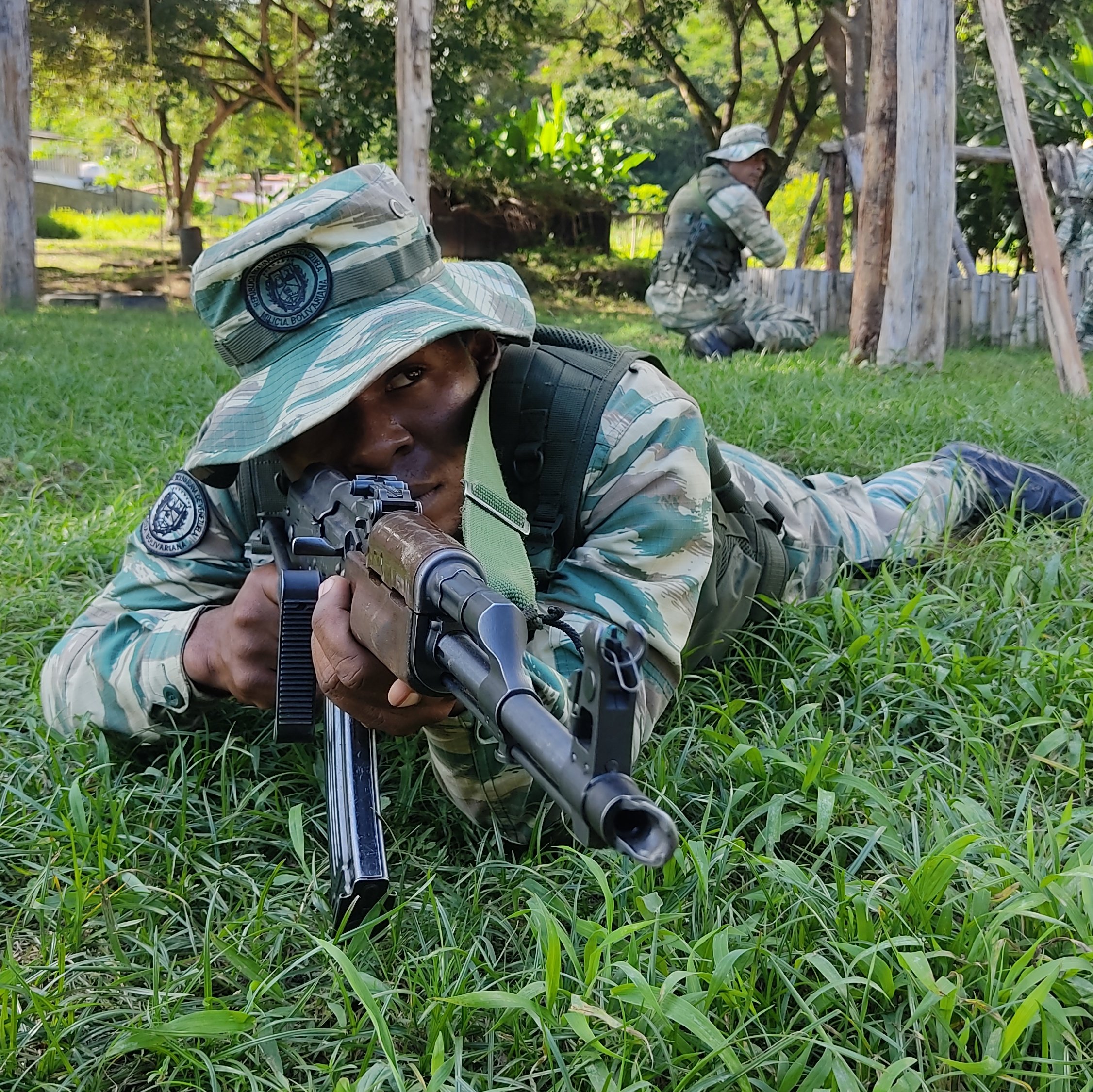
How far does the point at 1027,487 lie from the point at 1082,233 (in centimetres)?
686

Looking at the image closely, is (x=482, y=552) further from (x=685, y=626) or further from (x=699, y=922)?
(x=699, y=922)

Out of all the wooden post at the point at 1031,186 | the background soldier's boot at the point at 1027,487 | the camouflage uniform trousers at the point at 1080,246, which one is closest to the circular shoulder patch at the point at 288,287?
the background soldier's boot at the point at 1027,487

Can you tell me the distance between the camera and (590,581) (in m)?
2.02

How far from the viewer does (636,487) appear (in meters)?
2.07

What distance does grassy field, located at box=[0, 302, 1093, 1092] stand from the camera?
1470 mm

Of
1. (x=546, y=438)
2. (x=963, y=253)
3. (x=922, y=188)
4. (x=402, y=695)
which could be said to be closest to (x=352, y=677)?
(x=402, y=695)

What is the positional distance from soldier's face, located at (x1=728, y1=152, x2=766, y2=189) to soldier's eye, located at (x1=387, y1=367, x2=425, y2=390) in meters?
7.49

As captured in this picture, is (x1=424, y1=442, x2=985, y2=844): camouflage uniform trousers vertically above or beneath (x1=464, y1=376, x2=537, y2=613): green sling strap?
beneath

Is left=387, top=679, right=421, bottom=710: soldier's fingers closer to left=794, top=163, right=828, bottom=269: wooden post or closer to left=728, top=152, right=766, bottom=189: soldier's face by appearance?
left=728, top=152, right=766, bottom=189: soldier's face

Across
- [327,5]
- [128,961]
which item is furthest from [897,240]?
[327,5]

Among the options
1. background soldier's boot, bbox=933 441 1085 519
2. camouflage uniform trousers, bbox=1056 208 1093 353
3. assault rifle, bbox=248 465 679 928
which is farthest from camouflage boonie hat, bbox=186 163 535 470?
camouflage uniform trousers, bbox=1056 208 1093 353

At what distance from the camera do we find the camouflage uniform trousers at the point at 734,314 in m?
8.66

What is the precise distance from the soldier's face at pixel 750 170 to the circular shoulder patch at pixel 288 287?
24.3 feet

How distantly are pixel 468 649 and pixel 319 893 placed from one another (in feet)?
2.62
